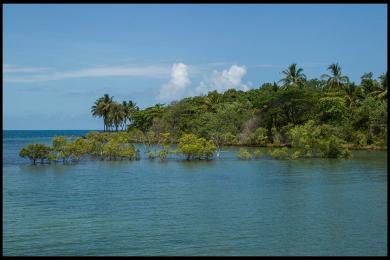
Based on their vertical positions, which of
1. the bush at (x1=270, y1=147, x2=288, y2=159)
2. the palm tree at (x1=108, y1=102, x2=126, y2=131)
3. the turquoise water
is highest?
the palm tree at (x1=108, y1=102, x2=126, y2=131)

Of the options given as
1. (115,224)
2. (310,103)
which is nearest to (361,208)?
(115,224)

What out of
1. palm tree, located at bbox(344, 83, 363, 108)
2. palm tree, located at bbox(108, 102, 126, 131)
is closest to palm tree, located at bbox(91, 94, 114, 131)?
palm tree, located at bbox(108, 102, 126, 131)

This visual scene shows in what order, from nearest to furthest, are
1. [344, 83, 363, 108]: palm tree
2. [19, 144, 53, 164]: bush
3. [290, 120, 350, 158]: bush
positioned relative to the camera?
[19, 144, 53, 164]: bush < [290, 120, 350, 158]: bush < [344, 83, 363, 108]: palm tree

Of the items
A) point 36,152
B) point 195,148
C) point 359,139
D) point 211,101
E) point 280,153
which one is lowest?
point 280,153

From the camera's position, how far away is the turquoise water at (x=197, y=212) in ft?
41.3

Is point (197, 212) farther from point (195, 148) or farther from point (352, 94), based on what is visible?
point (352, 94)

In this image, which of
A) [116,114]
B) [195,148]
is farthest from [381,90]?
[116,114]

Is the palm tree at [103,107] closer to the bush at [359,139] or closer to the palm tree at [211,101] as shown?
the palm tree at [211,101]

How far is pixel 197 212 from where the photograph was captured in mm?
16734

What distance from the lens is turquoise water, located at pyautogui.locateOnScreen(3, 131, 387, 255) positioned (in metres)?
12.6

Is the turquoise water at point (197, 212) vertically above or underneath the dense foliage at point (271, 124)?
underneath

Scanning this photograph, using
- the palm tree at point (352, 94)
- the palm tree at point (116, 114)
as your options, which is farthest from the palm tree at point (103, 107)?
the palm tree at point (352, 94)

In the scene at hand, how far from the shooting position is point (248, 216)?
1588 centimetres

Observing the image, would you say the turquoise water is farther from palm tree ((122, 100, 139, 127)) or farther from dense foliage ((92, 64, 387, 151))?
palm tree ((122, 100, 139, 127))
